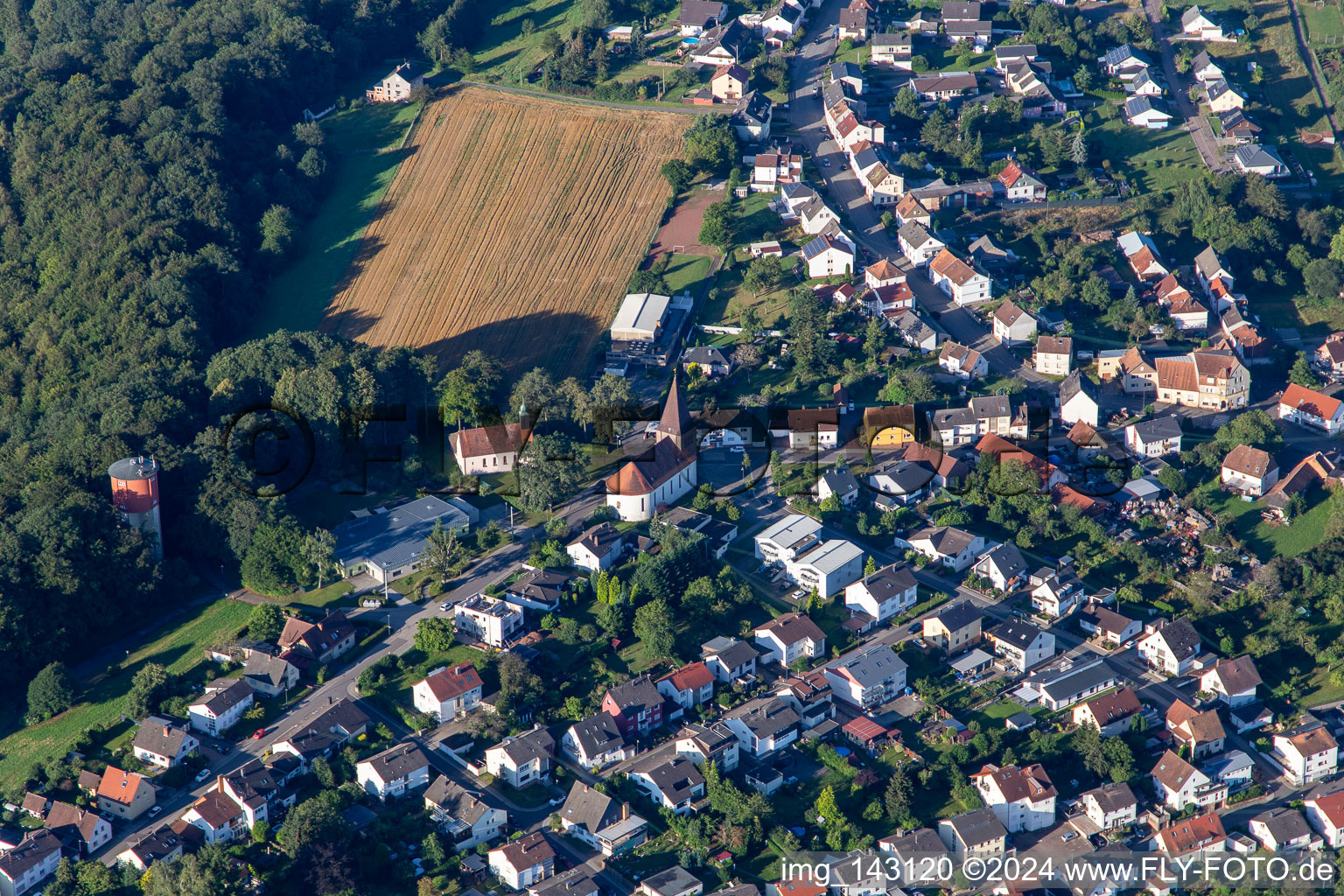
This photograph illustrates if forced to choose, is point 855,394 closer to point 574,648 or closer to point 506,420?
point 506,420

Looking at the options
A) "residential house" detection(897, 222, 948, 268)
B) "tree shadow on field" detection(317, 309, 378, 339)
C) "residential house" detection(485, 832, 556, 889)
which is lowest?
"residential house" detection(485, 832, 556, 889)

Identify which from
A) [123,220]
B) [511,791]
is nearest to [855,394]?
[511,791]

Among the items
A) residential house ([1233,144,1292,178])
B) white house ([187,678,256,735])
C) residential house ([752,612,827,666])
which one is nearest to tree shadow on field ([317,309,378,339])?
white house ([187,678,256,735])

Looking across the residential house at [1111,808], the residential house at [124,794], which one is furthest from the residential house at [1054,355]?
the residential house at [124,794]

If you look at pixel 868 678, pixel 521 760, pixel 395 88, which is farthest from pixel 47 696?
pixel 395 88

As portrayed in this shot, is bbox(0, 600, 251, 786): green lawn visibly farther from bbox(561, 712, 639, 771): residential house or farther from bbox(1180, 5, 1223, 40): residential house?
bbox(1180, 5, 1223, 40): residential house
